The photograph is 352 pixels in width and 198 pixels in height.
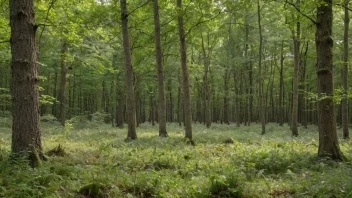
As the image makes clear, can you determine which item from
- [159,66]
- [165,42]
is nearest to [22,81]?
[159,66]

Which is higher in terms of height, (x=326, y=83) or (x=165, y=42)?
(x=165, y=42)

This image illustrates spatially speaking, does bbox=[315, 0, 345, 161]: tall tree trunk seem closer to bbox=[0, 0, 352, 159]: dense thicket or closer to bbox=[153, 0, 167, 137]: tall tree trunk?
bbox=[0, 0, 352, 159]: dense thicket

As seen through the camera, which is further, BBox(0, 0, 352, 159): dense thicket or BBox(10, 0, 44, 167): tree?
BBox(0, 0, 352, 159): dense thicket

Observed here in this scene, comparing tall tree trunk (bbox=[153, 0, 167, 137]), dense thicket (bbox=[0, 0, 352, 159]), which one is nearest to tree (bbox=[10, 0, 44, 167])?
dense thicket (bbox=[0, 0, 352, 159])

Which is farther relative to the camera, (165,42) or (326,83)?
(165,42)

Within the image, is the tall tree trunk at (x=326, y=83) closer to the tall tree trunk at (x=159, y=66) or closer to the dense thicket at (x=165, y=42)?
the dense thicket at (x=165, y=42)

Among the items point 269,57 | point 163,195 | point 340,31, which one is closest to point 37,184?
point 163,195

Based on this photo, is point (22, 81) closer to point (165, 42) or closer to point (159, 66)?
point (159, 66)

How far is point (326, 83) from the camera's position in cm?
851

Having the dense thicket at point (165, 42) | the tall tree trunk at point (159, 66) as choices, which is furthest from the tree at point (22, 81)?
the tall tree trunk at point (159, 66)

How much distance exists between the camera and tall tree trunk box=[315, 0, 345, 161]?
8.39 meters

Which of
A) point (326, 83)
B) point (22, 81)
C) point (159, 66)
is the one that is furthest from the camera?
point (159, 66)

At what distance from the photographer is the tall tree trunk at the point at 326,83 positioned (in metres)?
8.39

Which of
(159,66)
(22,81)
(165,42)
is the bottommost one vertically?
(22,81)
